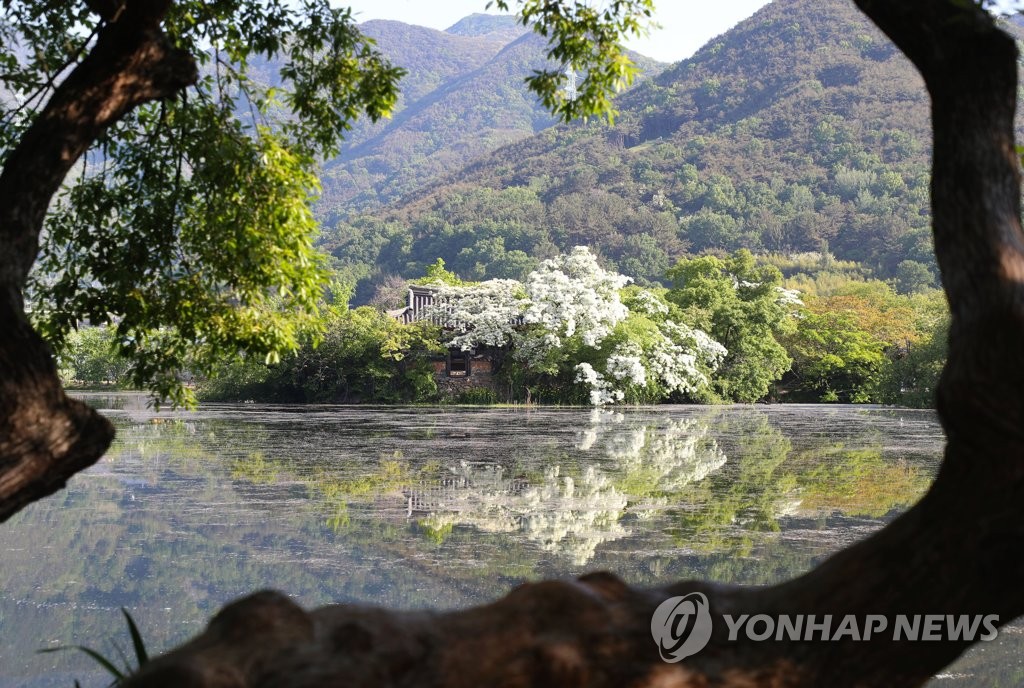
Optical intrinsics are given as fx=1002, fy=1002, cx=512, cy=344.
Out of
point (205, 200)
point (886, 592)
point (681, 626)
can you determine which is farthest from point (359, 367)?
point (886, 592)

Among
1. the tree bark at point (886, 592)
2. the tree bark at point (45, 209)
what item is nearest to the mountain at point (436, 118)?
the tree bark at point (45, 209)

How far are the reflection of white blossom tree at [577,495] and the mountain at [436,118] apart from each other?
112 metres

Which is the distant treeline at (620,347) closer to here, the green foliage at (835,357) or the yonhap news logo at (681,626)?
the green foliage at (835,357)

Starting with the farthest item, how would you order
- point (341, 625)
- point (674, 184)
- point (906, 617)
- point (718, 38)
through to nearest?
point (718, 38) < point (674, 184) < point (906, 617) < point (341, 625)

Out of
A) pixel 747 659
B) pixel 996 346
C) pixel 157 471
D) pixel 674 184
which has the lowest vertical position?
pixel 157 471

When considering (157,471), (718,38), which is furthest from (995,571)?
(718,38)

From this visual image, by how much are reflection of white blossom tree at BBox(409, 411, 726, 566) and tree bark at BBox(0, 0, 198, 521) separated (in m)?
3.80

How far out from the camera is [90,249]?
502cm

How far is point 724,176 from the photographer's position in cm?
7069

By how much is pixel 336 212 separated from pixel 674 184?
61108 mm

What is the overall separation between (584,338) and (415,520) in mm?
14651

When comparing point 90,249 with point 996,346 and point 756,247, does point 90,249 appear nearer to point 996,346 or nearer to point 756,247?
point 996,346

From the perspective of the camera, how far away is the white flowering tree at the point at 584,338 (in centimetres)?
2214

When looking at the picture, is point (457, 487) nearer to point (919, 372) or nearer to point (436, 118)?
point (919, 372)
